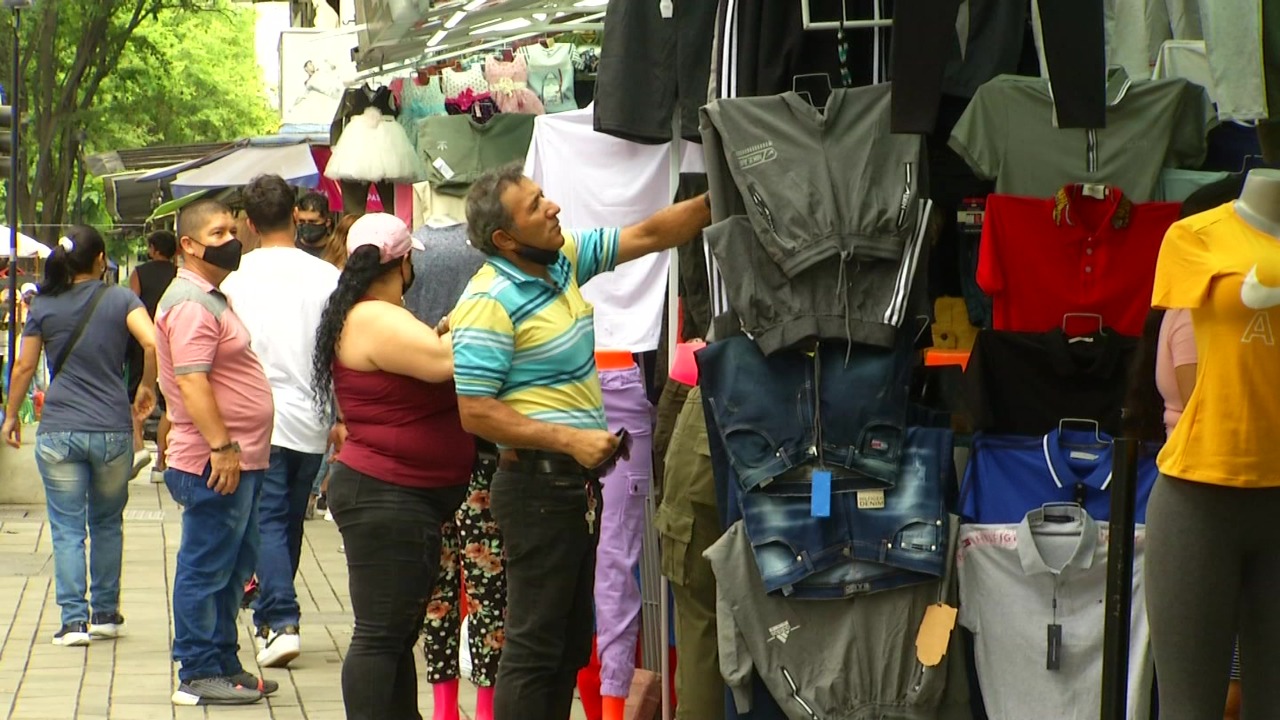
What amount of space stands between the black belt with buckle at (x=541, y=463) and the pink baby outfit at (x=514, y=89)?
4.04 metres

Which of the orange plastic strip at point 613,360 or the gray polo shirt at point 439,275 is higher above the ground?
the gray polo shirt at point 439,275

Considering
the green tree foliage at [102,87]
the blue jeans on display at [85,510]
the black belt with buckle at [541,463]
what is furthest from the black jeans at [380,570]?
the green tree foliage at [102,87]

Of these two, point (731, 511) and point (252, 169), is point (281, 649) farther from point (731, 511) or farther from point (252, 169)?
point (252, 169)

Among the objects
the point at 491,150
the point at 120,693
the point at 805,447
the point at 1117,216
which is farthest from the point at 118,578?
the point at 1117,216

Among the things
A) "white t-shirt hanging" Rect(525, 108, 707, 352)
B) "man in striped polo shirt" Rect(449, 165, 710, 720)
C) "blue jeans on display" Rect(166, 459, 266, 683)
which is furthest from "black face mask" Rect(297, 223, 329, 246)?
"man in striped polo shirt" Rect(449, 165, 710, 720)

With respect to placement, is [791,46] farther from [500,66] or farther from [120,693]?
[120,693]

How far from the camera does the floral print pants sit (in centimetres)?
653

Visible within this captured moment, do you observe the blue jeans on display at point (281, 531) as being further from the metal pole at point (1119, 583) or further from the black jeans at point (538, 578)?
the metal pole at point (1119, 583)

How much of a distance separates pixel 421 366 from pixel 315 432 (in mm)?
2859

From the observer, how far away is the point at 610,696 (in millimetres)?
6797

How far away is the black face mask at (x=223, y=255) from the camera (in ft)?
25.0

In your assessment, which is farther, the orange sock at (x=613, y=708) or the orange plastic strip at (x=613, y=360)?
the orange plastic strip at (x=613, y=360)

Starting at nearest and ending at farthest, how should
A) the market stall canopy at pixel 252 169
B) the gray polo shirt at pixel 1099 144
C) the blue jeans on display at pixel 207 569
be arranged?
1. the gray polo shirt at pixel 1099 144
2. the blue jeans on display at pixel 207 569
3. the market stall canopy at pixel 252 169

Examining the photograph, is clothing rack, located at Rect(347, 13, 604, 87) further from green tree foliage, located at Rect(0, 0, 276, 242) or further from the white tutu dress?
green tree foliage, located at Rect(0, 0, 276, 242)
